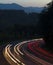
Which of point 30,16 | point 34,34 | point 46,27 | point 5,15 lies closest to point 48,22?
point 46,27

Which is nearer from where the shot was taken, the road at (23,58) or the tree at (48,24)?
the road at (23,58)

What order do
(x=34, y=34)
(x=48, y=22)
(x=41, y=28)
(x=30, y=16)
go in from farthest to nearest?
(x=30, y=16) < (x=34, y=34) < (x=41, y=28) < (x=48, y=22)

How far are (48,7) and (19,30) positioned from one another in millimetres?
47586

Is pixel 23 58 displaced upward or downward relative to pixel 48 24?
downward

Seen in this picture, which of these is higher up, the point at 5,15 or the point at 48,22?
the point at 48,22

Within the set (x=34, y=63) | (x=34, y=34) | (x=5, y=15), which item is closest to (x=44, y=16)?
(x=34, y=63)

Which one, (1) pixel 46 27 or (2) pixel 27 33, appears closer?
(1) pixel 46 27


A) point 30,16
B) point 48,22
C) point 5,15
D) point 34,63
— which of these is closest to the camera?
point 34,63

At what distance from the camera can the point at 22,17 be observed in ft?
554

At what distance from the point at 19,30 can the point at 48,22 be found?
4982 centimetres

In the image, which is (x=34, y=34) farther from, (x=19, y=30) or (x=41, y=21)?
(x=41, y=21)

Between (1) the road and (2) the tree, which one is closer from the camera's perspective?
(1) the road

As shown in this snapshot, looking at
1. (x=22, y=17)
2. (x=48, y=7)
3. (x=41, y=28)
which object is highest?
(x=48, y=7)

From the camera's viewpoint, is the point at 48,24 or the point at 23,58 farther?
the point at 48,24
